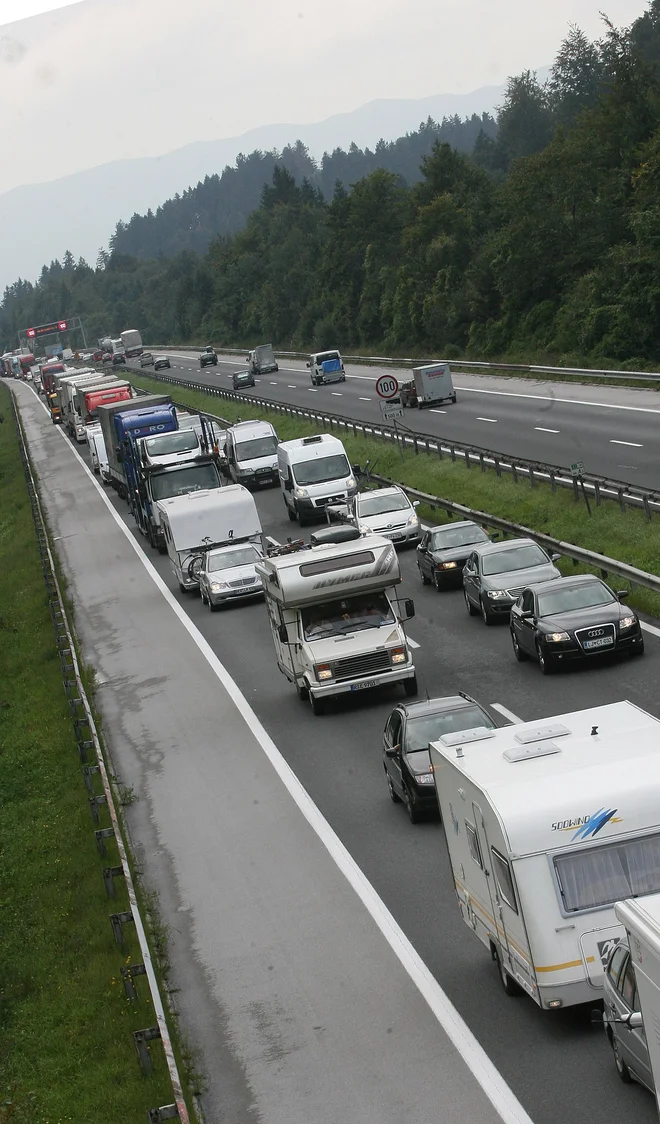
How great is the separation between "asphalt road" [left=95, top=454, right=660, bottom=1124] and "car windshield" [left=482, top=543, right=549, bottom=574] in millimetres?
1172

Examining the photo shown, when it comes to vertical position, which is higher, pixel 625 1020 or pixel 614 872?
pixel 614 872

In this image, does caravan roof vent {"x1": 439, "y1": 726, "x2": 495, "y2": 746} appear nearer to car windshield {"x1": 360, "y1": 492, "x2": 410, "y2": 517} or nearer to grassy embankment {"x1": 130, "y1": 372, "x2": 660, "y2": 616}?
grassy embankment {"x1": 130, "y1": 372, "x2": 660, "y2": 616}

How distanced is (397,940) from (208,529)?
23.2 metres

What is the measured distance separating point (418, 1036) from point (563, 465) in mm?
30500

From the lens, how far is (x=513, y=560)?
2805 cm

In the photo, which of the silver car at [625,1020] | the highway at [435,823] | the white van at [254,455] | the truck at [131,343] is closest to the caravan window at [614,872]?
the silver car at [625,1020]

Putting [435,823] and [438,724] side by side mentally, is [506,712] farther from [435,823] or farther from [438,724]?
[435,823]

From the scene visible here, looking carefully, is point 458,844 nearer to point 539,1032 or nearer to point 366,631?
point 539,1032

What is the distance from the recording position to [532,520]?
35.5 metres

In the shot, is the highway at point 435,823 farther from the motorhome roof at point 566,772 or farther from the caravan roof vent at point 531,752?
the caravan roof vent at point 531,752

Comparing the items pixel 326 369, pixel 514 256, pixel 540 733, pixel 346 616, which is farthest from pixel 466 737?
pixel 326 369

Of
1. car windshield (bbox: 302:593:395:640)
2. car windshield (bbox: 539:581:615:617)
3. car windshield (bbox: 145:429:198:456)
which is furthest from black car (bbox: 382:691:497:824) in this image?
car windshield (bbox: 145:429:198:456)

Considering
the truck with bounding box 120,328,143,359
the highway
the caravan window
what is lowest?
the highway

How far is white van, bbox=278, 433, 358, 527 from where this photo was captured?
43562mm
